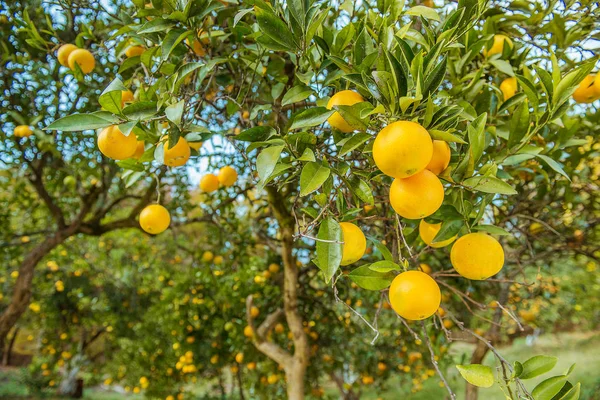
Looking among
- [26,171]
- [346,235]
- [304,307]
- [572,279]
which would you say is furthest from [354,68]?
[572,279]

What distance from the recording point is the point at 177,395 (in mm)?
4230

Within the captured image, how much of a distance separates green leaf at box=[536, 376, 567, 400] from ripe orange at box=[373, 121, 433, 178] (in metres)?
0.50

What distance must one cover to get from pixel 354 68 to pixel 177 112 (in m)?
0.42

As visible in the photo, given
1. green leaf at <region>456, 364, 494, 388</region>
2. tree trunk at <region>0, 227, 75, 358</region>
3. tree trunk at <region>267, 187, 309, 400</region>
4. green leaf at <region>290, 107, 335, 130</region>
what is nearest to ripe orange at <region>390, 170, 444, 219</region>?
green leaf at <region>290, 107, 335, 130</region>

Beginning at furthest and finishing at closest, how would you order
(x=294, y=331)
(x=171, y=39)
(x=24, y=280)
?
1. (x=24, y=280)
2. (x=294, y=331)
3. (x=171, y=39)

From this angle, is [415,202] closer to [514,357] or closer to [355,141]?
[355,141]

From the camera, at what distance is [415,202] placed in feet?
2.47

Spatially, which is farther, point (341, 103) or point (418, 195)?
point (341, 103)

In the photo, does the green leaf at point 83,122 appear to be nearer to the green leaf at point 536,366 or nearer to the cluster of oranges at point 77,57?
the cluster of oranges at point 77,57

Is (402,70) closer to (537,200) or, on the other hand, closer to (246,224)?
(537,200)

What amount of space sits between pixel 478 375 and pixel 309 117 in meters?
0.66

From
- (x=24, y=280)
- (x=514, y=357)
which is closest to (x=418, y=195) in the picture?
(x=24, y=280)

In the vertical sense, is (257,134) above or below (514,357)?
above

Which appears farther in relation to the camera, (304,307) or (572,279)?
(572,279)
